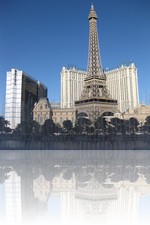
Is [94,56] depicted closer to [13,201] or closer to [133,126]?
[133,126]

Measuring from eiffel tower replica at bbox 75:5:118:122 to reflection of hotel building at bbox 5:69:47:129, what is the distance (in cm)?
1193

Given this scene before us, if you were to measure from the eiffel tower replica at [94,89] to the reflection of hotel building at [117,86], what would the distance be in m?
18.1

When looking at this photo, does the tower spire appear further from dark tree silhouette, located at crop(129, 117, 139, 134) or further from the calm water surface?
the calm water surface

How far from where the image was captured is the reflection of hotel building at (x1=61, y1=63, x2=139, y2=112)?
63219mm

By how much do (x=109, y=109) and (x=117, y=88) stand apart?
1034 inches

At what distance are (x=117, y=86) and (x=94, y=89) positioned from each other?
2366 cm

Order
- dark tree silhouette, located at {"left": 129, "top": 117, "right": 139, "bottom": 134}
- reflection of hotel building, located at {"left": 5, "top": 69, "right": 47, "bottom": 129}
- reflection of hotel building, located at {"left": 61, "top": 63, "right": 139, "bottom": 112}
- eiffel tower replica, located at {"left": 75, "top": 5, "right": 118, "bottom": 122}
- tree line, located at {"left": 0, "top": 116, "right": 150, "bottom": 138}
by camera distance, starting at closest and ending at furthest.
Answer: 1. tree line, located at {"left": 0, "top": 116, "right": 150, "bottom": 138}
2. dark tree silhouette, located at {"left": 129, "top": 117, "right": 139, "bottom": 134}
3. eiffel tower replica, located at {"left": 75, "top": 5, "right": 118, "bottom": 122}
4. reflection of hotel building, located at {"left": 5, "top": 69, "right": 47, "bottom": 129}
5. reflection of hotel building, located at {"left": 61, "top": 63, "right": 139, "bottom": 112}

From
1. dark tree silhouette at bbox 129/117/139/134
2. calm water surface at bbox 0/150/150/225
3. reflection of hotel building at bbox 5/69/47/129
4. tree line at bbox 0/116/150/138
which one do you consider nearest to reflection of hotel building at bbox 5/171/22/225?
calm water surface at bbox 0/150/150/225

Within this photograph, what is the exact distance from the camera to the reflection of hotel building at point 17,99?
4553 cm

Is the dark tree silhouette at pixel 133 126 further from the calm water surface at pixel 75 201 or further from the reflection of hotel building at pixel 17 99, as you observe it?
the reflection of hotel building at pixel 17 99

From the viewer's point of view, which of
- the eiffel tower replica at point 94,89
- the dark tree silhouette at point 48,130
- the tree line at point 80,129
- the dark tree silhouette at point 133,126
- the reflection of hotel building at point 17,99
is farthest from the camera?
the reflection of hotel building at point 17,99

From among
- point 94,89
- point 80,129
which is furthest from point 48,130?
point 94,89

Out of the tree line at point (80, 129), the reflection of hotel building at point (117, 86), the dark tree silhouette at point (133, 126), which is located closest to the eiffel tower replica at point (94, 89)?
the tree line at point (80, 129)

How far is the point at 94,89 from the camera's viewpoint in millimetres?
45312
